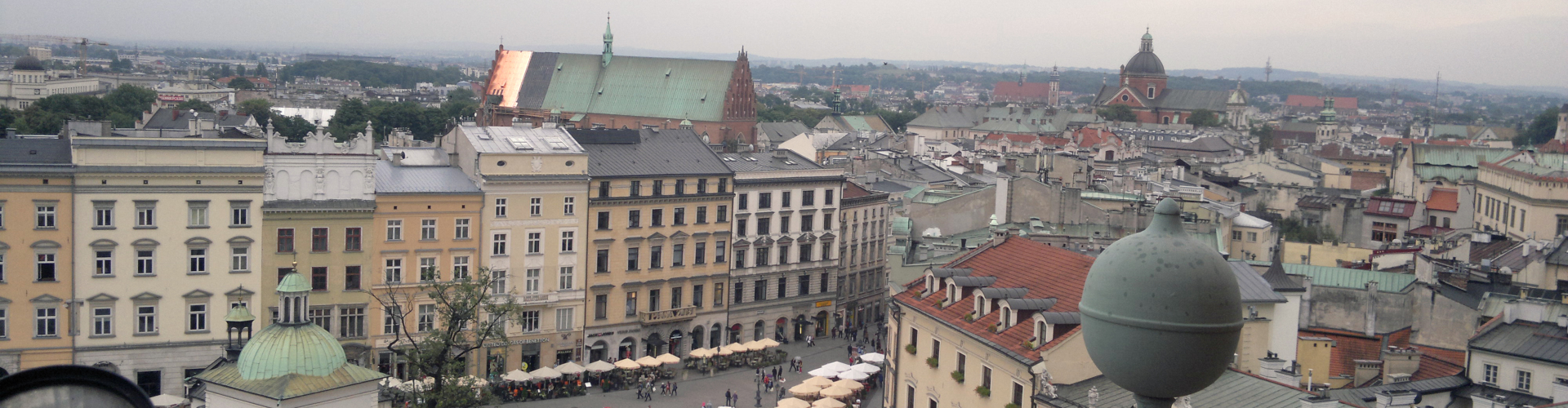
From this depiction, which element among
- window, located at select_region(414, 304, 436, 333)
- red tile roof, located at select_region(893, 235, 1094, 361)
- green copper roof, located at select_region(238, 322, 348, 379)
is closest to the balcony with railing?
window, located at select_region(414, 304, 436, 333)

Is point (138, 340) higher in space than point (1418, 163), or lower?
lower

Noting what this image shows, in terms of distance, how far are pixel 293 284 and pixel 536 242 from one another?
24.6m

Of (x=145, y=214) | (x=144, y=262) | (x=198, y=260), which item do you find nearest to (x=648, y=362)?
(x=198, y=260)

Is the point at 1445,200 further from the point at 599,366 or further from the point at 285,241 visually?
the point at 285,241

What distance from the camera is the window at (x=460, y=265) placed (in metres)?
54.2

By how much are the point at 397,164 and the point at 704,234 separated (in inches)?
546

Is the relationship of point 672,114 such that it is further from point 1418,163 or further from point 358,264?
point 358,264

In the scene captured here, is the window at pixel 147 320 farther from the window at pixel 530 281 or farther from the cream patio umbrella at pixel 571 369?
the cream patio umbrella at pixel 571 369

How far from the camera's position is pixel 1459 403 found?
35250 millimetres

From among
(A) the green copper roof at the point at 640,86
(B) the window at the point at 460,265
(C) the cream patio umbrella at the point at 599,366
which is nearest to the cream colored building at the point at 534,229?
(B) the window at the point at 460,265

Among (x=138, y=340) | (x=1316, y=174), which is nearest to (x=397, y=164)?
(x=138, y=340)

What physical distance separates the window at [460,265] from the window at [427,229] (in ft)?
4.17

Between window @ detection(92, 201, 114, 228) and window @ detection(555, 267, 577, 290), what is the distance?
1696 centimetres

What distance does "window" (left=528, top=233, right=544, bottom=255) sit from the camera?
56.2 meters
